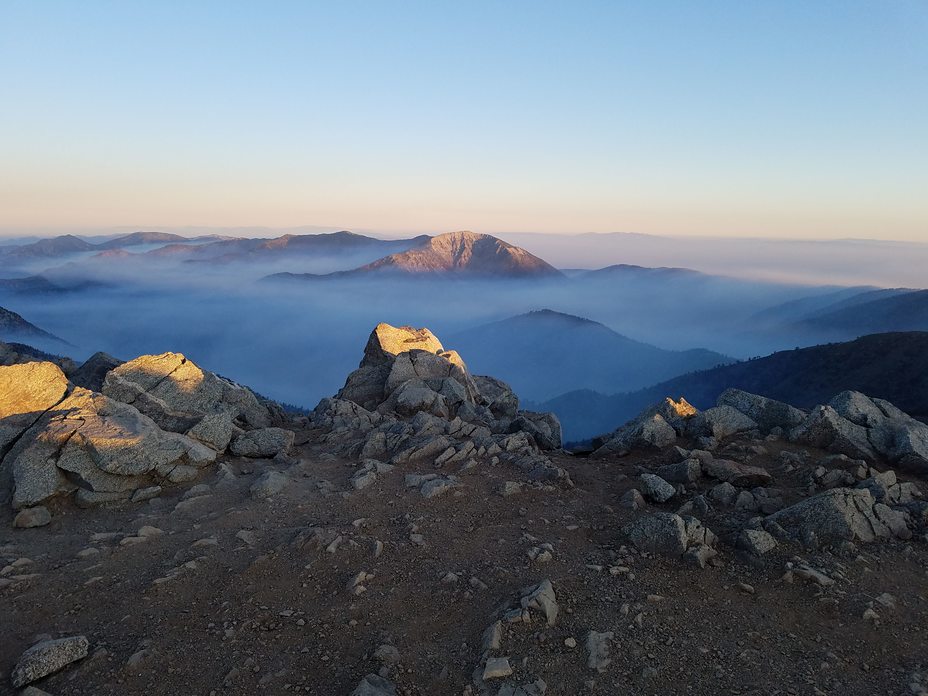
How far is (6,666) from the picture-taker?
9.62 metres

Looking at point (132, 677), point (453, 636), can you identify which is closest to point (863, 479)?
point (453, 636)

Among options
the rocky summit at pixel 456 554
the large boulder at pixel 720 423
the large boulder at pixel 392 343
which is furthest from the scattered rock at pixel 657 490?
the large boulder at pixel 392 343

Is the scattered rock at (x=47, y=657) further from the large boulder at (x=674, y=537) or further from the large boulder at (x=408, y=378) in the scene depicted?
the large boulder at (x=408, y=378)

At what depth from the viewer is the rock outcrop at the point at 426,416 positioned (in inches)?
770

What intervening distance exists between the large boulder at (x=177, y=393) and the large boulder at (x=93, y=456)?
287cm

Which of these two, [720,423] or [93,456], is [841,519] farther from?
[93,456]

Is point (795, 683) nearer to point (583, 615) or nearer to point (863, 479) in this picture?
point (583, 615)

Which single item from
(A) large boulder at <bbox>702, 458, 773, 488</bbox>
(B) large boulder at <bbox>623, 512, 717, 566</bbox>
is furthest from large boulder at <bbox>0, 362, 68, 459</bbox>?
(A) large boulder at <bbox>702, 458, 773, 488</bbox>

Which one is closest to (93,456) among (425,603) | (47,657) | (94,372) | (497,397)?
(47,657)

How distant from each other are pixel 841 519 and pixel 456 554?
363 inches

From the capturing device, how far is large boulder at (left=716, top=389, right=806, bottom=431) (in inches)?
811

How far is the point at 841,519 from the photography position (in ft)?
42.9

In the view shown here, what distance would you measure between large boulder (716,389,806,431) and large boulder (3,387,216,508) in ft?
66.0

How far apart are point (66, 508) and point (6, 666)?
6.91 metres
